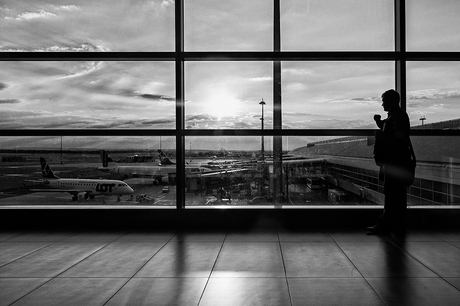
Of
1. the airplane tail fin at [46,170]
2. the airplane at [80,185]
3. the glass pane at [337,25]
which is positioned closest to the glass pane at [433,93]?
the glass pane at [337,25]

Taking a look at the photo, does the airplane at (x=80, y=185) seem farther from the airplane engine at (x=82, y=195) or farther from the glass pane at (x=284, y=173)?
the glass pane at (x=284, y=173)

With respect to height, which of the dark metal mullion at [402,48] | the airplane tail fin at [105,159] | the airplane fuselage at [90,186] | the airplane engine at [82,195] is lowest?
the airplane engine at [82,195]

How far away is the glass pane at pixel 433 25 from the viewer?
4.68 meters

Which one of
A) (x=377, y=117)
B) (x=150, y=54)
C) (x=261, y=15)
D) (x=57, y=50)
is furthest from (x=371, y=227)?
(x=57, y=50)

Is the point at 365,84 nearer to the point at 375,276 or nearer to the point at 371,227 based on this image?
the point at 371,227

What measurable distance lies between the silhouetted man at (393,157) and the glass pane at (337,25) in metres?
1.04

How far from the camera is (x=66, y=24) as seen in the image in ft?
15.8

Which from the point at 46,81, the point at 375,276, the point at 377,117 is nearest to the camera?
the point at 375,276

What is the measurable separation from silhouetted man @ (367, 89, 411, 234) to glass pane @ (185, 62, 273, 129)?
1.47 metres

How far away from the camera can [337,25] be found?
15.5 ft

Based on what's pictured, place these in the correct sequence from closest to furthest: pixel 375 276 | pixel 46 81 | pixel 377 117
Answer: pixel 375 276 → pixel 377 117 → pixel 46 81

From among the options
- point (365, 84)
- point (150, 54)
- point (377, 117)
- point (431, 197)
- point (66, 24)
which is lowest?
point (431, 197)

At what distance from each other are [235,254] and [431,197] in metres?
3.00

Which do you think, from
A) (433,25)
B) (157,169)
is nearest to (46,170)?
(157,169)
